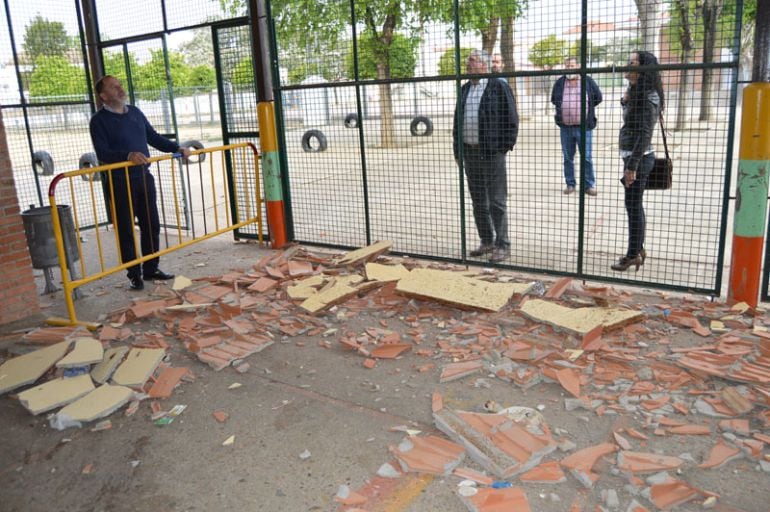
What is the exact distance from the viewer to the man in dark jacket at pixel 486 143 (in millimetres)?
6645

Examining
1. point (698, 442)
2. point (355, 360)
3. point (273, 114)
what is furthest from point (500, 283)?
point (273, 114)

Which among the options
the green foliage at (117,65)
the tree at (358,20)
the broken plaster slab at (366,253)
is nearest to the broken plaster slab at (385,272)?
the broken plaster slab at (366,253)

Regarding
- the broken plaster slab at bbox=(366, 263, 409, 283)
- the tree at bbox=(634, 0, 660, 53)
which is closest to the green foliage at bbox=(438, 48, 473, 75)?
the tree at bbox=(634, 0, 660, 53)

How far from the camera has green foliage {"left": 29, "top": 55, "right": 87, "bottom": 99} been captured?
9.88 metres

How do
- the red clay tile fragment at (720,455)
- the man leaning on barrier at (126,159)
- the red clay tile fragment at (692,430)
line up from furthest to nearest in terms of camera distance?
the man leaning on barrier at (126,159), the red clay tile fragment at (692,430), the red clay tile fragment at (720,455)

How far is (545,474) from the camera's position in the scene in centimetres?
340

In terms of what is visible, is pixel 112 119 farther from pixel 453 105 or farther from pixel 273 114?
pixel 453 105

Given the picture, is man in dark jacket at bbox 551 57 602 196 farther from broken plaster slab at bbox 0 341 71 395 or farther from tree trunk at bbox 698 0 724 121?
broken plaster slab at bbox 0 341 71 395

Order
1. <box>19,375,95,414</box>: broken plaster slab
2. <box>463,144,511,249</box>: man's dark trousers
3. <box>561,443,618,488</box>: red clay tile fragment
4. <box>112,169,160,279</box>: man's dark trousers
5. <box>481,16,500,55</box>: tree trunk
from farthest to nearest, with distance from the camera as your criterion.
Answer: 1. <box>463,144,511,249</box>: man's dark trousers
2. <box>112,169,160,279</box>: man's dark trousers
3. <box>481,16,500,55</box>: tree trunk
4. <box>19,375,95,414</box>: broken plaster slab
5. <box>561,443,618,488</box>: red clay tile fragment

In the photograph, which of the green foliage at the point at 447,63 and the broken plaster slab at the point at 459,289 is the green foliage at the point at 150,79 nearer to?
the green foliage at the point at 447,63

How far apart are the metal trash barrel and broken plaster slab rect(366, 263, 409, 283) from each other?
124 inches

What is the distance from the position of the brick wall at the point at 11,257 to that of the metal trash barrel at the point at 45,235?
29 cm

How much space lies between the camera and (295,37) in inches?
314

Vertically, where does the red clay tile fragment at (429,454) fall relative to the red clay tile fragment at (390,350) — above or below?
below
